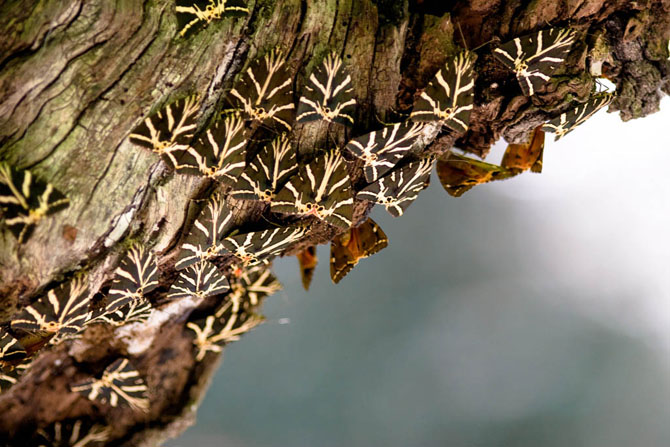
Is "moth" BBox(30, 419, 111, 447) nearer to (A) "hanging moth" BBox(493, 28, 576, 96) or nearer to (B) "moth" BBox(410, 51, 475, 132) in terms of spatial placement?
(B) "moth" BBox(410, 51, 475, 132)

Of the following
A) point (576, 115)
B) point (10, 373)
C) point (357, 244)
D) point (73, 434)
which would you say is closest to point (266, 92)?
point (357, 244)

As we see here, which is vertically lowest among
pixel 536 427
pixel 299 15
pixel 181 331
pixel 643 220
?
pixel 536 427

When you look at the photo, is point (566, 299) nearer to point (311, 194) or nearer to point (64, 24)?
point (311, 194)

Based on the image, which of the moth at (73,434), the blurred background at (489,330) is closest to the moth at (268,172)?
the blurred background at (489,330)

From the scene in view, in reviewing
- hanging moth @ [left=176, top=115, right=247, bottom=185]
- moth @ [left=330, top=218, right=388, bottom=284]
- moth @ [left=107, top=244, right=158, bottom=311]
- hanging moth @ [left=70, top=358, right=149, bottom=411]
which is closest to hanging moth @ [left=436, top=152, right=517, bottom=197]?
moth @ [left=330, top=218, right=388, bottom=284]

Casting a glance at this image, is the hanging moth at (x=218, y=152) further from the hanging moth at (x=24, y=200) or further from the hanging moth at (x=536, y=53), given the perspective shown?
the hanging moth at (x=536, y=53)

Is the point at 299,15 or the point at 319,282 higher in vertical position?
the point at 299,15

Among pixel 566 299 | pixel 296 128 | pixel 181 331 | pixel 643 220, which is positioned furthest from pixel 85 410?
pixel 643 220
